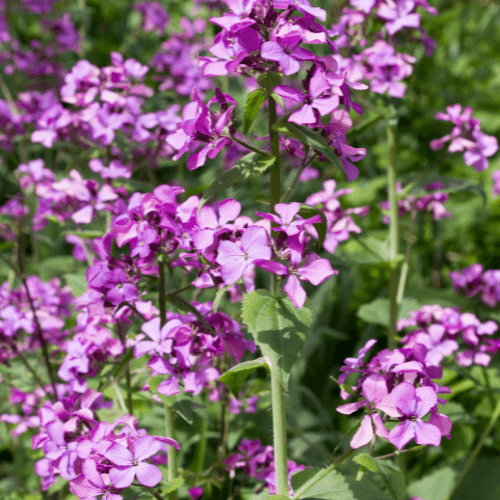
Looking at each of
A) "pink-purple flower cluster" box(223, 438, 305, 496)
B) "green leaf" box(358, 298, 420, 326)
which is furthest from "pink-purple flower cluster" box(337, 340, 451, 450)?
"green leaf" box(358, 298, 420, 326)

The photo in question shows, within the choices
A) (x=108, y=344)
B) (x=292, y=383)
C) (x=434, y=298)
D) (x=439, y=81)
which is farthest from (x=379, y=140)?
(x=108, y=344)

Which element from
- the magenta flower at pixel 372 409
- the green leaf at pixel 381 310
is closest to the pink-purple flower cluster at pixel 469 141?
the green leaf at pixel 381 310

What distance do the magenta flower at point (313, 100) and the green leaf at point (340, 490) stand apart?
3.26 ft

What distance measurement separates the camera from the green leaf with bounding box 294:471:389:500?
158cm

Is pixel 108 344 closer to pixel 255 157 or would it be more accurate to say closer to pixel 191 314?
pixel 191 314

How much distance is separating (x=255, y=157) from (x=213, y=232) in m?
0.23

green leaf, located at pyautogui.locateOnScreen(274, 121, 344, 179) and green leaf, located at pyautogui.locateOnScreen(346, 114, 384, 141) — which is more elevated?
green leaf, located at pyautogui.locateOnScreen(274, 121, 344, 179)

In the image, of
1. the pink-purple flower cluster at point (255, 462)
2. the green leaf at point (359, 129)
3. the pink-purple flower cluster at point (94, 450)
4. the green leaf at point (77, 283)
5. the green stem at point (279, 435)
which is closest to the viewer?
the pink-purple flower cluster at point (94, 450)

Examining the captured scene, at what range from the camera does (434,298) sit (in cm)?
325

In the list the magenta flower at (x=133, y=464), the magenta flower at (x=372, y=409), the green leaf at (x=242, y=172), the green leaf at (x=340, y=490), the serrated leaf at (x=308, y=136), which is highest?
the serrated leaf at (x=308, y=136)

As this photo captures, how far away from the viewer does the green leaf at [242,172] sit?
1.40 metres

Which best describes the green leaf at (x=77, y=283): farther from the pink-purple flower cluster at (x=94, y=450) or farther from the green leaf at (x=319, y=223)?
the green leaf at (x=319, y=223)

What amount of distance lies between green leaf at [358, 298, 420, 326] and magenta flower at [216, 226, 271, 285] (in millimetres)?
1718

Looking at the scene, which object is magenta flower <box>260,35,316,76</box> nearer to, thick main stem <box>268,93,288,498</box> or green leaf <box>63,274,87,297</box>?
thick main stem <box>268,93,288,498</box>
